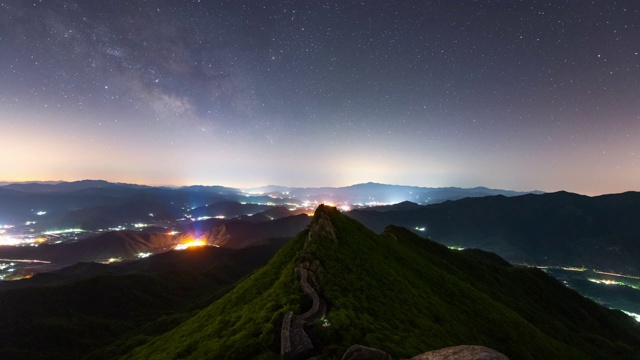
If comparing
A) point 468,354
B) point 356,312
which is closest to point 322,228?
point 356,312

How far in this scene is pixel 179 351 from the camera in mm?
36969

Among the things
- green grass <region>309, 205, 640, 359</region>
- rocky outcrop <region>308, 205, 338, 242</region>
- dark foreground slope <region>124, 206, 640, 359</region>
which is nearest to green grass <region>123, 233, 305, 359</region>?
dark foreground slope <region>124, 206, 640, 359</region>

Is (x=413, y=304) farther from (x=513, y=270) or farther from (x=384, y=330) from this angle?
(x=513, y=270)

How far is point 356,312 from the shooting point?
3231 centimetres

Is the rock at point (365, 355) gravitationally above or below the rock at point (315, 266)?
below

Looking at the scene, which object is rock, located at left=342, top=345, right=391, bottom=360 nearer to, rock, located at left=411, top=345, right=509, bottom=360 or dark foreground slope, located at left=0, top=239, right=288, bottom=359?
rock, located at left=411, top=345, right=509, bottom=360

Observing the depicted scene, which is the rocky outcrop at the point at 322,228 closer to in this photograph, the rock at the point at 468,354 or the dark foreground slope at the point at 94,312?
the rock at the point at 468,354

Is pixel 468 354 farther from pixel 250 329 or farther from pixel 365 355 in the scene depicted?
pixel 250 329

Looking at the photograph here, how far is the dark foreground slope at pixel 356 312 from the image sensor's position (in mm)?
27547

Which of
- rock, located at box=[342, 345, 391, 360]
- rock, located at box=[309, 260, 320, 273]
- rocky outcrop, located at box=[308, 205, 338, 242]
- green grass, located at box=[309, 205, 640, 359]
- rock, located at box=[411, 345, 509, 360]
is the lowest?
green grass, located at box=[309, 205, 640, 359]

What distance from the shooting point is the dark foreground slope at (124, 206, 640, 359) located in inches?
1085

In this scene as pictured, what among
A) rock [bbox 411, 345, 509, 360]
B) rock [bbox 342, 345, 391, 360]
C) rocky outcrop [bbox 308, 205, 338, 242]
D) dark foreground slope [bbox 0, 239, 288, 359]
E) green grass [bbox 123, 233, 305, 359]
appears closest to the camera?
rock [bbox 411, 345, 509, 360]

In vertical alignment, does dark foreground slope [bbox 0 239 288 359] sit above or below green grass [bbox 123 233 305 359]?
below

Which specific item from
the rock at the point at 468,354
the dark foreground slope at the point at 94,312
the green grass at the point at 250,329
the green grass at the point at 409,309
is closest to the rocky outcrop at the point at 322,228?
the green grass at the point at 409,309
